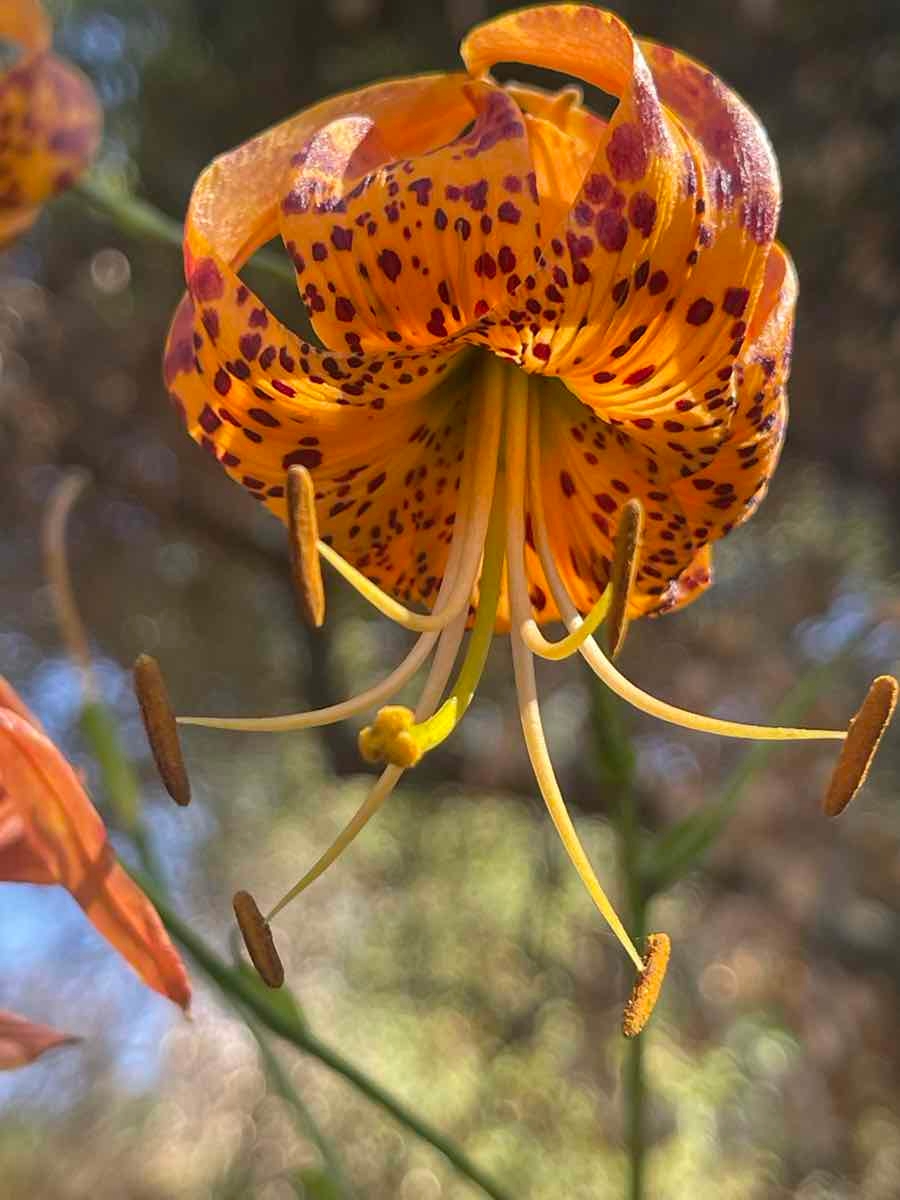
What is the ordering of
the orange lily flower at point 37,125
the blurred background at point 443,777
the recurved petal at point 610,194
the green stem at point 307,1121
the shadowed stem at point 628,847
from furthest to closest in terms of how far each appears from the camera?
the blurred background at point 443,777 < the orange lily flower at point 37,125 < the green stem at point 307,1121 < the shadowed stem at point 628,847 < the recurved petal at point 610,194

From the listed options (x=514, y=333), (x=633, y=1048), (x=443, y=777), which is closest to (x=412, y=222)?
(x=514, y=333)

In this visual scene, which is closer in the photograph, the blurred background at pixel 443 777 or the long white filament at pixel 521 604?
the long white filament at pixel 521 604

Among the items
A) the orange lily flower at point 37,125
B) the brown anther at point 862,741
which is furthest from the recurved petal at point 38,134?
the brown anther at point 862,741

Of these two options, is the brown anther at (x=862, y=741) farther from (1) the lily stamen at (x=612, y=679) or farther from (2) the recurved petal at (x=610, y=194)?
(2) the recurved petal at (x=610, y=194)

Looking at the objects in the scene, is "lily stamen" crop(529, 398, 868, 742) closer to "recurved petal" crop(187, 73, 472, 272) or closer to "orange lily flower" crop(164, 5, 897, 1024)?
"orange lily flower" crop(164, 5, 897, 1024)

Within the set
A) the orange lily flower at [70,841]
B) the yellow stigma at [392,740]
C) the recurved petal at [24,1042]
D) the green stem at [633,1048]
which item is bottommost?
the green stem at [633,1048]

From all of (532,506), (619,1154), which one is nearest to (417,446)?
(532,506)

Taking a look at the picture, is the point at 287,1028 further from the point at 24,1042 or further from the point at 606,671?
the point at 606,671
